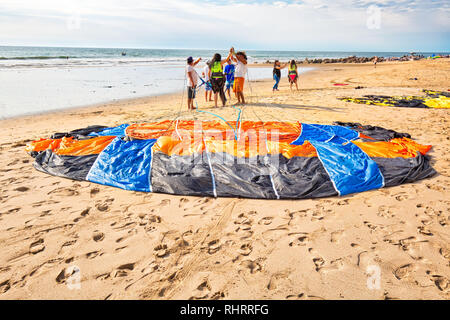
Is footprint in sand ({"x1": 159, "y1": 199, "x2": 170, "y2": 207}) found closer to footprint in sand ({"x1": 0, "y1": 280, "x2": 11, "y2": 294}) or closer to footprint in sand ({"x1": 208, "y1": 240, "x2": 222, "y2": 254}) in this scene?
footprint in sand ({"x1": 208, "y1": 240, "x2": 222, "y2": 254})

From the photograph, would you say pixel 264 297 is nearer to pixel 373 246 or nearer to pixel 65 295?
pixel 373 246

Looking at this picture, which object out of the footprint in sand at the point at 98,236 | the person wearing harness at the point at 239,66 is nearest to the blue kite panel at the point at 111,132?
the footprint in sand at the point at 98,236

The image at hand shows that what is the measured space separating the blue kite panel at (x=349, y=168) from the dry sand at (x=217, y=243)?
0.19 meters

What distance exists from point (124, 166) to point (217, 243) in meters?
2.17

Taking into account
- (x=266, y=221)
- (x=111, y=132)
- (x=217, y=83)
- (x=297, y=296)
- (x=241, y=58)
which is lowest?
(x=297, y=296)

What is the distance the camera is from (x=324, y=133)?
17.4 ft

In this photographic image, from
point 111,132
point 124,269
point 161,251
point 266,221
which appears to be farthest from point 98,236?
point 111,132

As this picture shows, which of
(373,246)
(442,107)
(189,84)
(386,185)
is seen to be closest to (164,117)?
(189,84)

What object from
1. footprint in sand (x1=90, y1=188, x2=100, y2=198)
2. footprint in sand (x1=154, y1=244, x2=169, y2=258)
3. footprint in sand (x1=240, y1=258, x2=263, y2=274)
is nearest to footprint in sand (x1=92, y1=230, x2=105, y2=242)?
footprint in sand (x1=154, y1=244, x2=169, y2=258)

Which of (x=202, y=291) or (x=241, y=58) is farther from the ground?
(x=241, y=58)

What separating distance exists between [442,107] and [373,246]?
841 cm

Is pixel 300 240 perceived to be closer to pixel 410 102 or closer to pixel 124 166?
pixel 124 166

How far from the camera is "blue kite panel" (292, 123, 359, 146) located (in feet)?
16.5

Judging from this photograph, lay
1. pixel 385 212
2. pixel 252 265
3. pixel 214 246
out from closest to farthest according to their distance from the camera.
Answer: pixel 252 265
pixel 214 246
pixel 385 212
